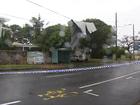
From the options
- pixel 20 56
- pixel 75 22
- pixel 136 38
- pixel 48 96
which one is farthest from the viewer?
pixel 136 38

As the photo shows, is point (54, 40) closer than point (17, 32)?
Yes

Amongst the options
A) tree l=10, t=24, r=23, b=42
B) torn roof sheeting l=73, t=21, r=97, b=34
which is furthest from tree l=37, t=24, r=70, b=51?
tree l=10, t=24, r=23, b=42

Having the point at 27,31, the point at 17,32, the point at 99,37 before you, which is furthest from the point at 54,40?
the point at 17,32

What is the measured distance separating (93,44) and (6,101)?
46.7 metres

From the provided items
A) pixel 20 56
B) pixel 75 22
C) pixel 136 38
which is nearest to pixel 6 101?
pixel 20 56

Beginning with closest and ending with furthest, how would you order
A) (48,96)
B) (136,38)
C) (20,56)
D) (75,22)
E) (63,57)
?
(48,96) → (20,56) → (63,57) → (75,22) → (136,38)

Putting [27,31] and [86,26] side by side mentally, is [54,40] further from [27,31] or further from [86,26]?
[27,31]

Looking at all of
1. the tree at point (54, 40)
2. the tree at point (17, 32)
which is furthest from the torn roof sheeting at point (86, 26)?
the tree at point (17, 32)

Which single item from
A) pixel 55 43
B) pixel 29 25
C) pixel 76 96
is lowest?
pixel 76 96

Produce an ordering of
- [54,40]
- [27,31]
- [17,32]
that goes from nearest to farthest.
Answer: [54,40] → [27,31] → [17,32]

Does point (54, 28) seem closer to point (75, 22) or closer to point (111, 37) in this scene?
point (75, 22)

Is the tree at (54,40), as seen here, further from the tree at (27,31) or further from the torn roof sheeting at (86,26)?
the tree at (27,31)

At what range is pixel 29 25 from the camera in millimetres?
82625

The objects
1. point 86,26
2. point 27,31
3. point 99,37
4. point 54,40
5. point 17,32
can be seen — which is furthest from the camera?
point 17,32
